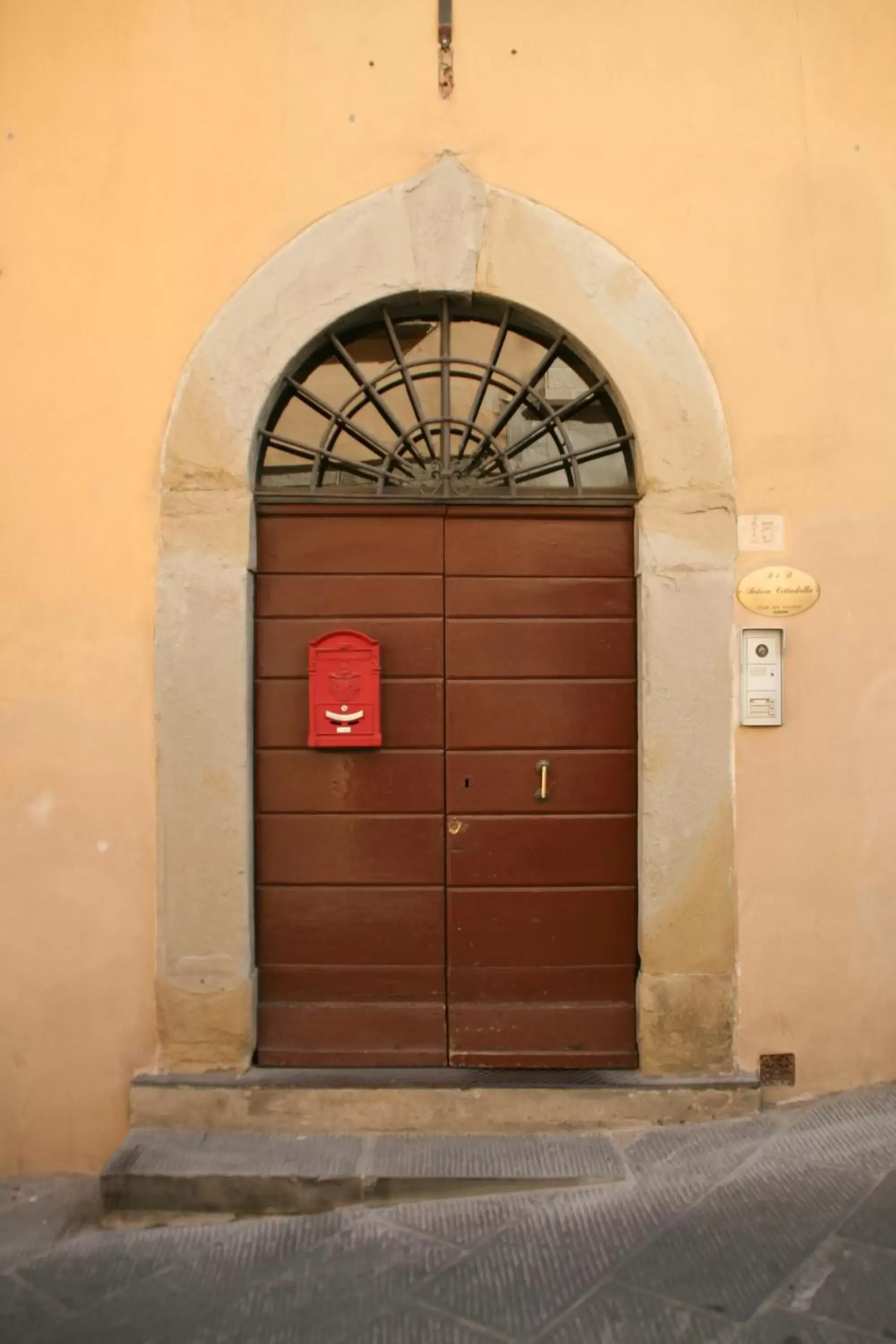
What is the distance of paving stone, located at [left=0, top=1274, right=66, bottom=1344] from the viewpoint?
124 inches

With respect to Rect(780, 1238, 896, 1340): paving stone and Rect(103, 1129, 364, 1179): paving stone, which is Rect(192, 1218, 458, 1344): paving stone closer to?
Rect(103, 1129, 364, 1179): paving stone

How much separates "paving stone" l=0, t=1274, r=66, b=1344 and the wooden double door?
1225 mm

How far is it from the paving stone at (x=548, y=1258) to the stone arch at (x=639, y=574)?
711mm

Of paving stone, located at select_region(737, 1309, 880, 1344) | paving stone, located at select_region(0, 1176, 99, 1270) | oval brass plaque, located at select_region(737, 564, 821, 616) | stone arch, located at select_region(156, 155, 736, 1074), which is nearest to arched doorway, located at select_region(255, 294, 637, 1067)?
stone arch, located at select_region(156, 155, 736, 1074)

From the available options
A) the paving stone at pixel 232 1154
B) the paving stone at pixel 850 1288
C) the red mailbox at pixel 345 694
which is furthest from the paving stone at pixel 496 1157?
the red mailbox at pixel 345 694

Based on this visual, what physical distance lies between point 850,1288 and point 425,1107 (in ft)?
5.55

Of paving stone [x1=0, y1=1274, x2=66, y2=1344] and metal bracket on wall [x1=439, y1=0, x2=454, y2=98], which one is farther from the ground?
metal bracket on wall [x1=439, y1=0, x2=454, y2=98]

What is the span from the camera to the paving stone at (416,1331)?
2947 mm

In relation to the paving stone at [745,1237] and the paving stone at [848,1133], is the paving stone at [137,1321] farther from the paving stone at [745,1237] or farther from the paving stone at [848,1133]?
the paving stone at [848,1133]

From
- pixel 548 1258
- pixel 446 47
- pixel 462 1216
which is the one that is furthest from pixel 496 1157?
pixel 446 47

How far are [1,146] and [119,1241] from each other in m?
4.45

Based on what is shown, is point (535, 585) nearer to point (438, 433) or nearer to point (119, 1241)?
point (438, 433)

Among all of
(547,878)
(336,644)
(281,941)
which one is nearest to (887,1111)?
(547,878)

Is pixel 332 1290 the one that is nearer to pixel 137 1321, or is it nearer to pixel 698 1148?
pixel 137 1321
